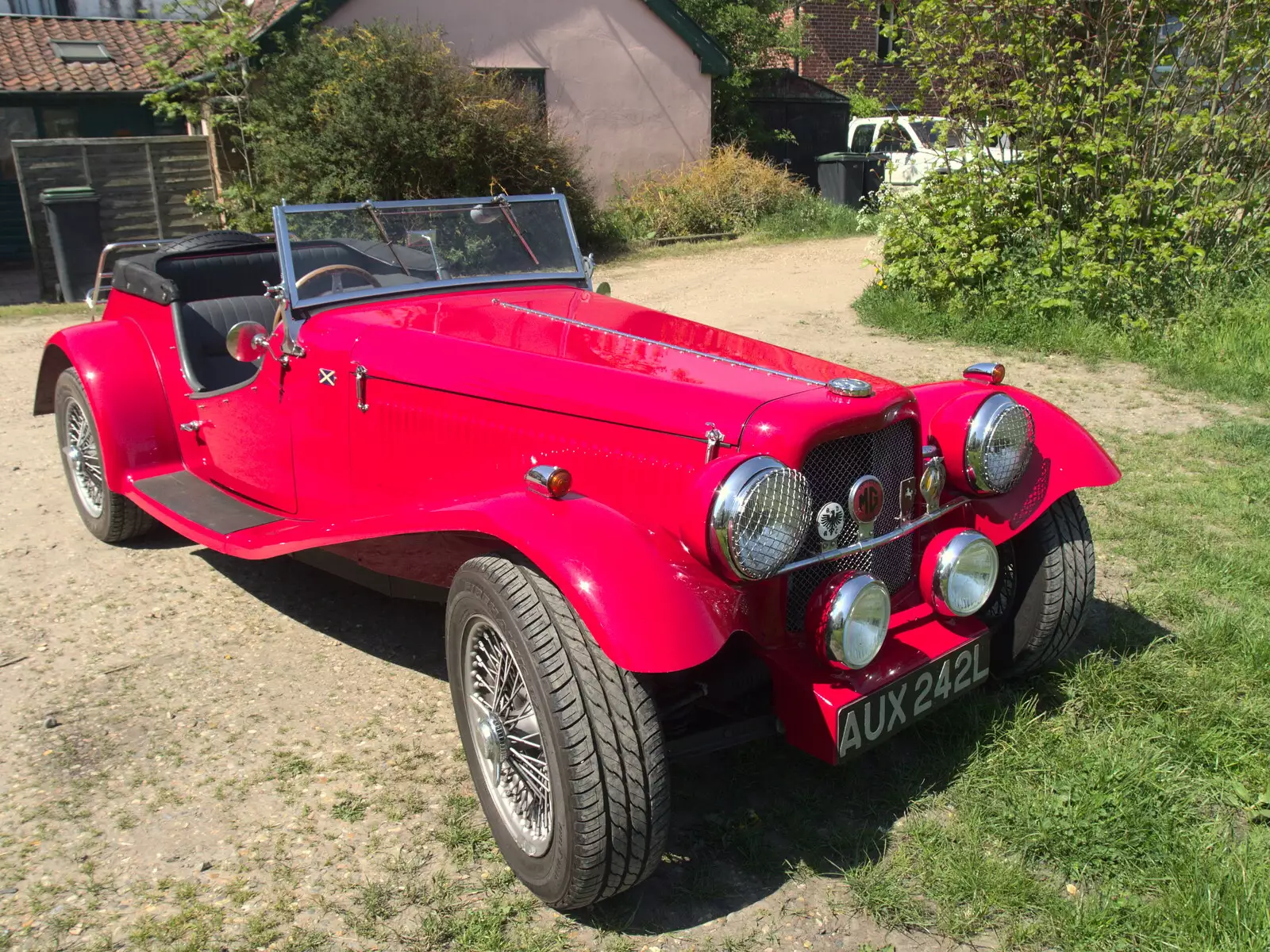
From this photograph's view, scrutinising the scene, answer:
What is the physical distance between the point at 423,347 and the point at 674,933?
183cm

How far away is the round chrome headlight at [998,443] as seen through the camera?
3033 mm

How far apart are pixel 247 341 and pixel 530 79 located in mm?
12948

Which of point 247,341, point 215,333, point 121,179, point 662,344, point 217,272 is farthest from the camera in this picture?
point 121,179

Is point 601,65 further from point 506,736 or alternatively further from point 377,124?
point 506,736

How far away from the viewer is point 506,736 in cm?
271

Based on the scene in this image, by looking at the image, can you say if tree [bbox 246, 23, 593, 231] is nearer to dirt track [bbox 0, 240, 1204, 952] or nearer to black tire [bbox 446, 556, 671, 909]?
dirt track [bbox 0, 240, 1204, 952]

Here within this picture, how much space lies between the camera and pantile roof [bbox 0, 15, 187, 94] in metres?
14.8

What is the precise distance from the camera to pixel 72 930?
2.53 meters

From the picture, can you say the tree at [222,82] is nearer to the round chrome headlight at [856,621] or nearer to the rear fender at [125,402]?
the rear fender at [125,402]

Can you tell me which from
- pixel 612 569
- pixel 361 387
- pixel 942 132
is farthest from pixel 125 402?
pixel 942 132

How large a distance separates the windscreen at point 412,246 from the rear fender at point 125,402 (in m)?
1.25

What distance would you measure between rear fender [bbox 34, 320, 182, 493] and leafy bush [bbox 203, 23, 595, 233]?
7.88 m

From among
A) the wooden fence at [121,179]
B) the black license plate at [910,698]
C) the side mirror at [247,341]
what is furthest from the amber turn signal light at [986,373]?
the wooden fence at [121,179]

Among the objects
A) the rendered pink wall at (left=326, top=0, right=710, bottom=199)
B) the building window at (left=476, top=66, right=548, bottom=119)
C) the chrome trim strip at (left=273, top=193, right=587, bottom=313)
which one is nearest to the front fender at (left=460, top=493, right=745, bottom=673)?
the chrome trim strip at (left=273, top=193, right=587, bottom=313)
